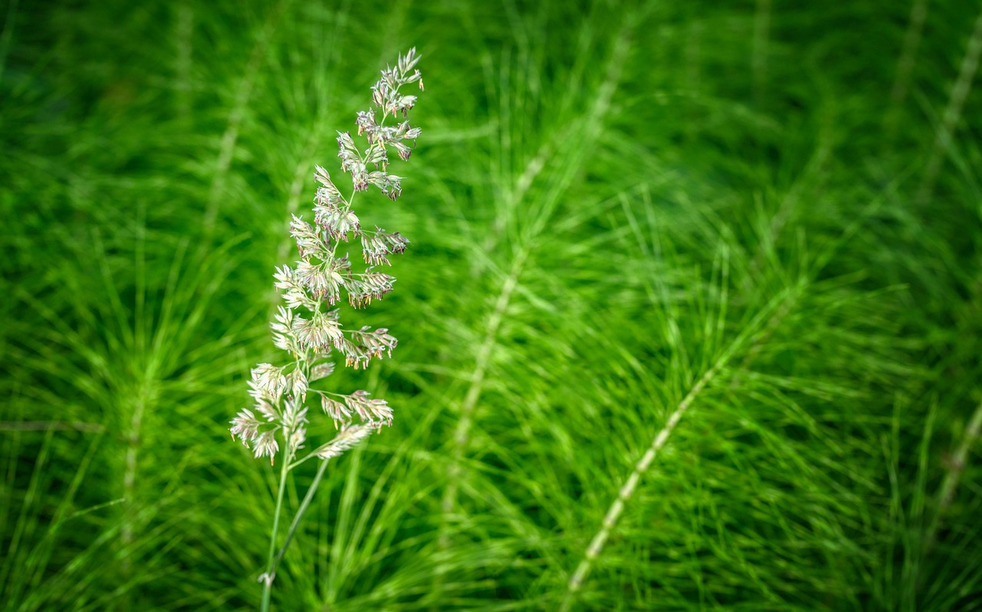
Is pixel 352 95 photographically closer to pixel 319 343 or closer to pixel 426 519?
pixel 426 519

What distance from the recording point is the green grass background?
85 cm

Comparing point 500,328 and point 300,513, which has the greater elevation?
point 500,328

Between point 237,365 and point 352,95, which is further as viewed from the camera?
point 352,95

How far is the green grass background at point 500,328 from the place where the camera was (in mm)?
855

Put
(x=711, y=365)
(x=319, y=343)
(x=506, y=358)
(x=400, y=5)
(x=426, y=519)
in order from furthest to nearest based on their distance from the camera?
(x=400, y=5) < (x=506, y=358) < (x=426, y=519) < (x=711, y=365) < (x=319, y=343)

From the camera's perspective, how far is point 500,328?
1005mm

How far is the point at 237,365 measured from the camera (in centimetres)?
97

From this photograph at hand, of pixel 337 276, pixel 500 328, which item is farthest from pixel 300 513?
pixel 500 328

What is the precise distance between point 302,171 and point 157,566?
62 cm

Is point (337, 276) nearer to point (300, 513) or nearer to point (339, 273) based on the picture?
point (339, 273)

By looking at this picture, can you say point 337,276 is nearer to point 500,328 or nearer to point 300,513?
point 300,513

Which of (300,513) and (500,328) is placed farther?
(500,328)

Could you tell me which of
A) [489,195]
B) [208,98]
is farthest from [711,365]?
[208,98]

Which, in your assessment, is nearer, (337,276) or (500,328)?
(337,276)
